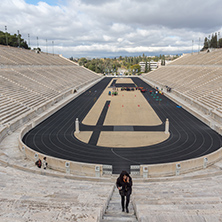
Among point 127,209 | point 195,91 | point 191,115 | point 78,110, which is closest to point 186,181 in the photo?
point 127,209

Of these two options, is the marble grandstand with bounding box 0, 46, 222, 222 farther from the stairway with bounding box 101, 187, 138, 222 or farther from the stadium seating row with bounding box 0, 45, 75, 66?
the stadium seating row with bounding box 0, 45, 75, 66

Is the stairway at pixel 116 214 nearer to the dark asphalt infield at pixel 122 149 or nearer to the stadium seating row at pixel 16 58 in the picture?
the dark asphalt infield at pixel 122 149

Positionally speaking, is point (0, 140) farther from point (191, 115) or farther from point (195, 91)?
point (195, 91)

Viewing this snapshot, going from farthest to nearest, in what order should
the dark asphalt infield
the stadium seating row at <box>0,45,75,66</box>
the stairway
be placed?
the stadium seating row at <box>0,45,75,66</box>, the dark asphalt infield, the stairway

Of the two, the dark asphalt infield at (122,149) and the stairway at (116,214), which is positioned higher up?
the stairway at (116,214)

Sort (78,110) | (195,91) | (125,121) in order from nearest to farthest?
(125,121) → (78,110) → (195,91)

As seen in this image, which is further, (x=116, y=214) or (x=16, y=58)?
(x=16, y=58)

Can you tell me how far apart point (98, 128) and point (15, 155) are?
32.7 ft

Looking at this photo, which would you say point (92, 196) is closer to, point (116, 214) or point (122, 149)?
point (116, 214)

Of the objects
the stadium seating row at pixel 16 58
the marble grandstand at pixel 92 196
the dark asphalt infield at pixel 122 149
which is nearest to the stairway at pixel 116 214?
the marble grandstand at pixel 92 196

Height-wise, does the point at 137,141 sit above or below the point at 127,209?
below

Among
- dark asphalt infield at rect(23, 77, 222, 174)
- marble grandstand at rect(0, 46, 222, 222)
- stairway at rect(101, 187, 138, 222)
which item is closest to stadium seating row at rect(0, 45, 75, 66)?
dark asphalt infield at rect(23, 77, 222, 174)

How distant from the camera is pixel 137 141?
772 inches

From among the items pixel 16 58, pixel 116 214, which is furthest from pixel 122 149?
pixel 16 58
